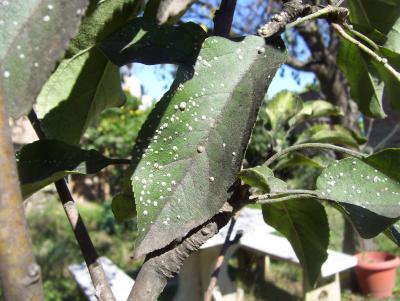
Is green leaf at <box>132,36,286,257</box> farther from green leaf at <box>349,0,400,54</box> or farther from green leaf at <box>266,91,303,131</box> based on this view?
green leaf at <box>266,91,303,131</box>

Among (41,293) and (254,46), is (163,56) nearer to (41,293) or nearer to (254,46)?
(254,46)

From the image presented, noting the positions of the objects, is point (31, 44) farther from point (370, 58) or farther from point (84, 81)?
point (370, 58)

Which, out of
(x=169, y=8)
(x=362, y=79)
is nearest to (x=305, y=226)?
(x=362, y=79)

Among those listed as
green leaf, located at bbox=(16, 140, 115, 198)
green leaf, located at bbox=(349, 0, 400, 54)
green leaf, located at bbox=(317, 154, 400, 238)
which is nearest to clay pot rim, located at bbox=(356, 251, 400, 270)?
green leaf, located at bbox=(349, 0, 400, 54)

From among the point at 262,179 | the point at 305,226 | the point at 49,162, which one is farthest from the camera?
the point at 305,226

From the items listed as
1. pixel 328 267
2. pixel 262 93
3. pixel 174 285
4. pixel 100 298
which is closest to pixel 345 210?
pixel 262 93

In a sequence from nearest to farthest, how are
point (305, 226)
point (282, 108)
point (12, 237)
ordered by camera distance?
point (12, 237) → point (305, 226) → point (282, 108)
